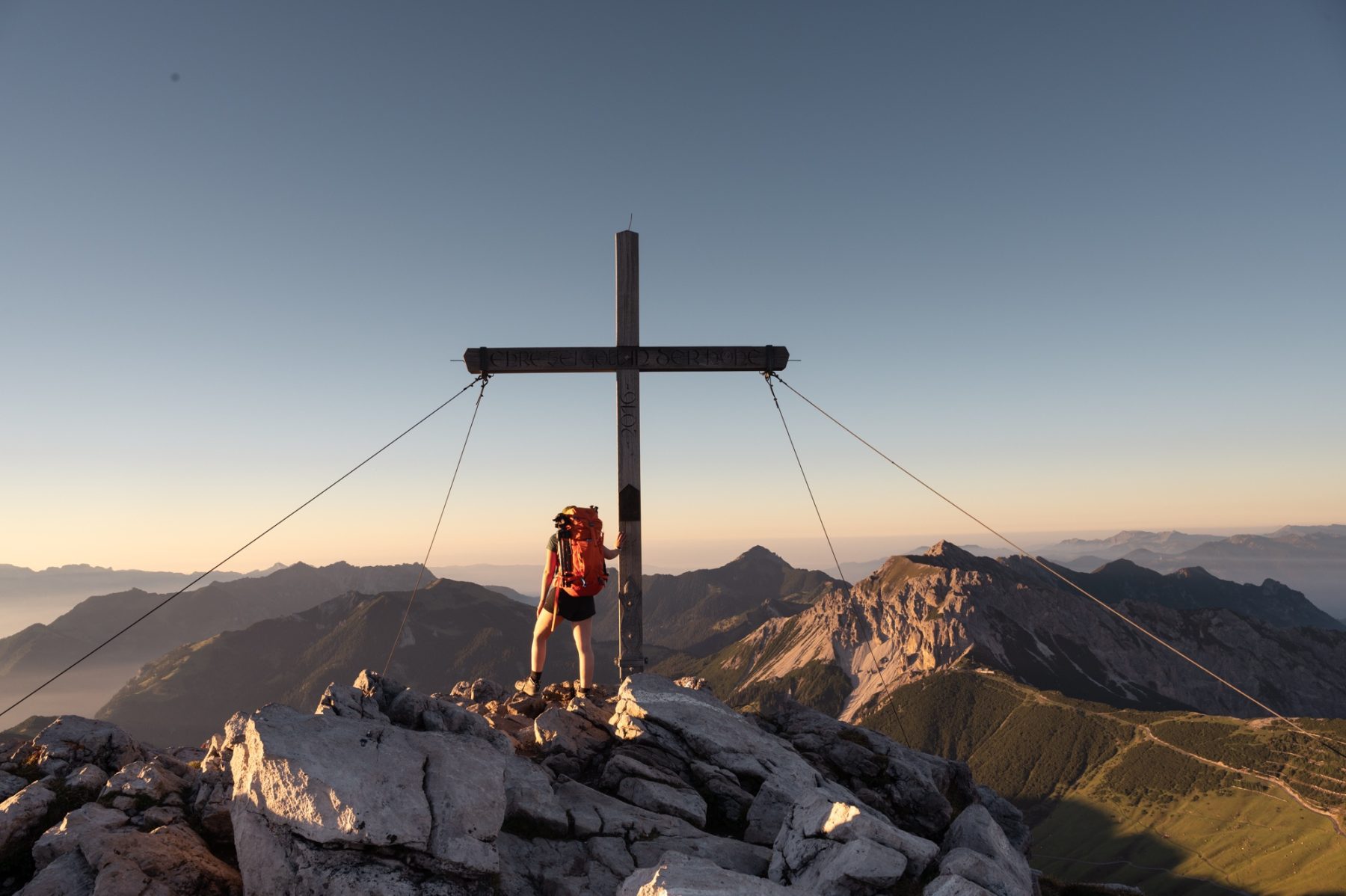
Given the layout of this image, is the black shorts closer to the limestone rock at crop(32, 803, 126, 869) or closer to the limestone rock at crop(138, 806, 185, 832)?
the limestone rock at crop(138, 806, 185, 832)

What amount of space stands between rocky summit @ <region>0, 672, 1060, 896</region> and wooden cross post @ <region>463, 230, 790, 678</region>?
415 cm

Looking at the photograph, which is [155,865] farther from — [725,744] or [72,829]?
[725,744]

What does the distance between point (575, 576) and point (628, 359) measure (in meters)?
6.12

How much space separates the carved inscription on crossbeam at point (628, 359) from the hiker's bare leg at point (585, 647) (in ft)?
22.6

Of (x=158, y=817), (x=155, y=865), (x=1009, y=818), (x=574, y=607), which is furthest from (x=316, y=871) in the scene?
(x=1009, y=818)

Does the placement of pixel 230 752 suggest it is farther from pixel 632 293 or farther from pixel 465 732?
pixel 632 293

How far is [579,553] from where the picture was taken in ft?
52.9

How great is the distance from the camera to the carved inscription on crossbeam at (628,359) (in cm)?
1770

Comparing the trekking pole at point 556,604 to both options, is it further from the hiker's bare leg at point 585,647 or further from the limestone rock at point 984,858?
the limestone rock at point 984,858

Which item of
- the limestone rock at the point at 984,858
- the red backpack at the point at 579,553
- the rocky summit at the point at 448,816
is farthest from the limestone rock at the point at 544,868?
the red backpack at the point at 579,553

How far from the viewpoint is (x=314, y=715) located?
32.5ft

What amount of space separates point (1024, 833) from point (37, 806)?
20657 mm

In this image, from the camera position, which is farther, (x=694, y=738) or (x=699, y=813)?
(x=694, y=738)

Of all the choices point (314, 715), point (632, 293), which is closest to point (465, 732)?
point (314, 715)
